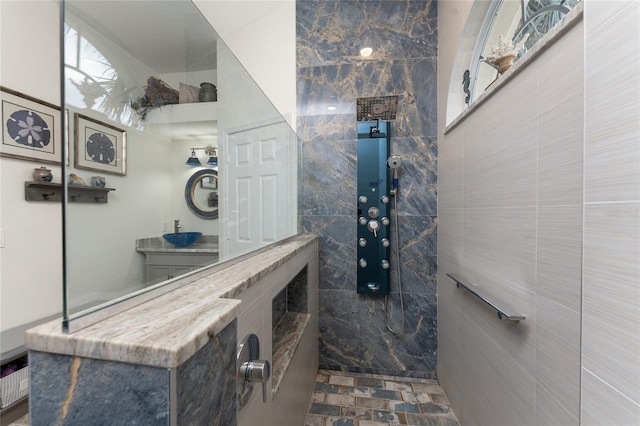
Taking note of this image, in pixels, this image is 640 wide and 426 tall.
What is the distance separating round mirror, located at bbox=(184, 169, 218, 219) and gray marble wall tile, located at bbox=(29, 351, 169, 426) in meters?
0.48

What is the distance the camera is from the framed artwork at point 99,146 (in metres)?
0.52

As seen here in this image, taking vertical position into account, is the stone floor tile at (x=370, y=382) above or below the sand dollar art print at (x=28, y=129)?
below

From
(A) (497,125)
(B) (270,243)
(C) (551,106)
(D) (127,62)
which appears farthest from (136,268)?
(A) (497,125)

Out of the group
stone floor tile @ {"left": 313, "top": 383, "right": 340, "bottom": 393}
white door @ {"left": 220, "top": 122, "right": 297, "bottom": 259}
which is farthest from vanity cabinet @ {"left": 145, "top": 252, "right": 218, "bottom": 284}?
stone floor tile @ {"left": 313, "top": 383, "right": 340, "bottom": 393}

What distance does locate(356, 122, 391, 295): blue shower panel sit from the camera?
205cm

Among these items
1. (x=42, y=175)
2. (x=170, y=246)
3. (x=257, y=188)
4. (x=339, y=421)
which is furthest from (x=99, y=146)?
(x=339, y=421)

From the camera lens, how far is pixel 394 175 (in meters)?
2.05

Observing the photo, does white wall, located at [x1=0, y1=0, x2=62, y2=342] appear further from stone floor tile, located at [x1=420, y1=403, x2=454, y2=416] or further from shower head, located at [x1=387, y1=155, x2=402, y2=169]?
stone floor tile, located at [x1=420, y1=403, x2=454, y2=416]

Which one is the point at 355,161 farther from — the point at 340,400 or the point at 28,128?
the point at 28,128

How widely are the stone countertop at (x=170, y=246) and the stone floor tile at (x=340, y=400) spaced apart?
1.54 meters

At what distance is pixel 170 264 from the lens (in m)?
0.68

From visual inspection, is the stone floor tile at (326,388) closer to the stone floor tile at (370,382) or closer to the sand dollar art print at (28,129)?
the stone floor tile at (370,382)

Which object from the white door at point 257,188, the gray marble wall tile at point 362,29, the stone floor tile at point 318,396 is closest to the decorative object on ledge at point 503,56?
the gray marble wall tile at point 362,29

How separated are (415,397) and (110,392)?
204 centimetres
